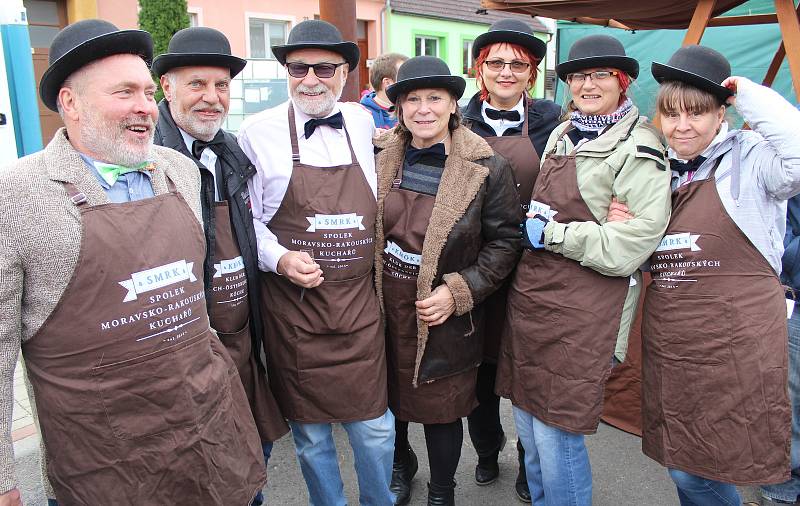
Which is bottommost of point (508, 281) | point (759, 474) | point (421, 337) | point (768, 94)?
point (759, 474)

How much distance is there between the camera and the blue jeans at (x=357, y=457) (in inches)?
99.4

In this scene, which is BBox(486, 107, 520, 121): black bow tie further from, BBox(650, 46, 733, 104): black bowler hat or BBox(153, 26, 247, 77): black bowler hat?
BBox(153, 26, 247, 77): black bowler hat

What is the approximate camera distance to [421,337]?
2465 mm

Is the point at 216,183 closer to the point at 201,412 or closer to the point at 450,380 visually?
the point at 201,412

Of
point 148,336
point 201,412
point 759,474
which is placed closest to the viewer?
point 148,336

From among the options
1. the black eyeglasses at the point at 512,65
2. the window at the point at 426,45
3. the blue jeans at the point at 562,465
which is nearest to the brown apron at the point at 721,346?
the blue jeans at the point at 562,465

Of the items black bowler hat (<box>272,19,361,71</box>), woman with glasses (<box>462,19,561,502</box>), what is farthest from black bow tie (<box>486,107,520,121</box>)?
black bowler hat (<box>272,19,361,71</box>)

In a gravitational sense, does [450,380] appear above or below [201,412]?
below

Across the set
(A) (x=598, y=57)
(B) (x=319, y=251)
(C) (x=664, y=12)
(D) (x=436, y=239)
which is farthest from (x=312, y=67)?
(C) (x=664, y=12)

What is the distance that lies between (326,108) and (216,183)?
1.77 ft

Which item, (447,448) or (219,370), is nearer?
(219,370)

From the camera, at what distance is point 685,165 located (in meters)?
2.18

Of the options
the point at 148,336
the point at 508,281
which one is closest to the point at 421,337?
the point at 508,281

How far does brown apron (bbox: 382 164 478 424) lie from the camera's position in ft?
7.94
